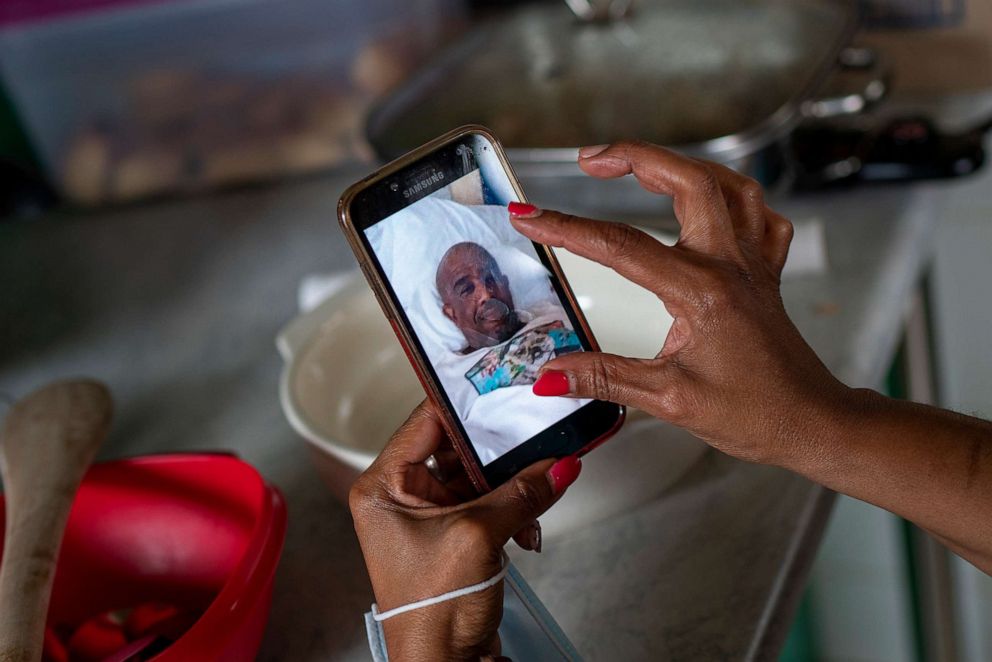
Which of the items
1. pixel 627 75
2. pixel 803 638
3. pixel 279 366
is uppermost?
pixel 627 75

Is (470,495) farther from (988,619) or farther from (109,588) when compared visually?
(988,619)

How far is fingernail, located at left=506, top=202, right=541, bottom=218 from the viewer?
39 cm

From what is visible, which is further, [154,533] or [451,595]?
[154,533]

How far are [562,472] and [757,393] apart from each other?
3.9 inches

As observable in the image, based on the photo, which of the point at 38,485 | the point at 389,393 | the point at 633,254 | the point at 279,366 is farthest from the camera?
the point at 279,366

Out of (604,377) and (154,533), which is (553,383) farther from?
(154,533)

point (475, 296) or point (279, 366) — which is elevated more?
point (475, 296)

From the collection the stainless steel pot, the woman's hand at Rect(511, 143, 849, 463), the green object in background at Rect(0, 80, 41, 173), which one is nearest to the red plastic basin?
the woman's hand at Rect(511, 143, 849, 463)

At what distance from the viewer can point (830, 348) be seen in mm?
668

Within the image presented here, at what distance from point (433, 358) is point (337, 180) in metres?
0.71

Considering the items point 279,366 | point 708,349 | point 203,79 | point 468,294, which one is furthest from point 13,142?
point 708,349

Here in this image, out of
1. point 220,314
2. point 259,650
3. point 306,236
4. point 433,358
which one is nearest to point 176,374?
point 220,314

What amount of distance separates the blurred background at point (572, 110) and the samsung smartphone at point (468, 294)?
1.13ft

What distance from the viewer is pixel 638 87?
3.00 feet
